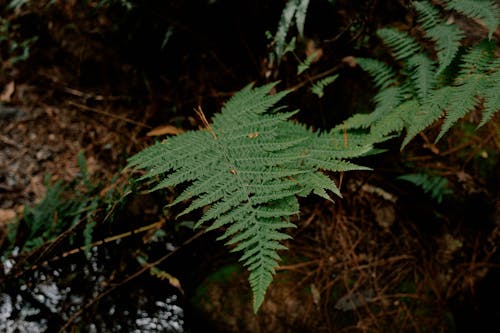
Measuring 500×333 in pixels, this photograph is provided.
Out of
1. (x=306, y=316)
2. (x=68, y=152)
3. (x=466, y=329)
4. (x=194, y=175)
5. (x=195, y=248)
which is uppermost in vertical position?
(x=194, y=175)

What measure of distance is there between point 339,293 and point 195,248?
0.96 metres

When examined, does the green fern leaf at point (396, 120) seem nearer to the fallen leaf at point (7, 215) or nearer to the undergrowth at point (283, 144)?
the undergrowth at point (283, 144)

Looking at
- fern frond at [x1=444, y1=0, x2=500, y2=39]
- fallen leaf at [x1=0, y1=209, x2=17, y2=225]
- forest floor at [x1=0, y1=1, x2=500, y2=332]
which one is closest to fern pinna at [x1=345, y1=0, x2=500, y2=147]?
fern frond at [x1=444, y1=0, x2=500, y2=39]

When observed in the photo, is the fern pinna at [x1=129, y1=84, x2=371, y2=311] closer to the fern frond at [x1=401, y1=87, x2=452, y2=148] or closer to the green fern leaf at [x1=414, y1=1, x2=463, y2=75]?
the fern frond at [x1=401, y1=87, x2=452, y2=148]

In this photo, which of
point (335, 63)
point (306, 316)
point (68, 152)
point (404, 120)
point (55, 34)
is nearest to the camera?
point (404, 120)

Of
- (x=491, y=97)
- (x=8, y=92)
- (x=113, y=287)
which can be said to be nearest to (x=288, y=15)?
(x=491, y=97)

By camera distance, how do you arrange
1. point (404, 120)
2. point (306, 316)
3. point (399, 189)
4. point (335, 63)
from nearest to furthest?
point (404, 120)
point (306, 316)
point (399, 189)
point (335, 63)

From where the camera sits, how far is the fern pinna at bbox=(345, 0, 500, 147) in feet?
5.46

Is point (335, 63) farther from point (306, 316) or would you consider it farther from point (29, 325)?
point (29, 325)

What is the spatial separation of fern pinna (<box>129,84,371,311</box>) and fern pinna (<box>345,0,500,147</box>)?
23 cm

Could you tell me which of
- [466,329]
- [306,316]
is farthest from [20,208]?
[466,329]

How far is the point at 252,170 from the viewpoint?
148cm

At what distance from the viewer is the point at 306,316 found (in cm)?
215

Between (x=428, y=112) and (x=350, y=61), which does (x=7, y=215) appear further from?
(x=428, y=112)
